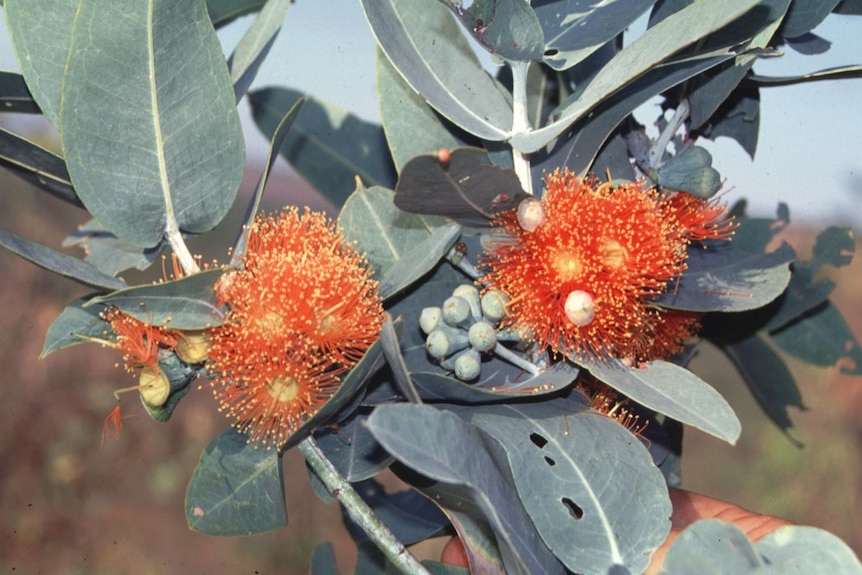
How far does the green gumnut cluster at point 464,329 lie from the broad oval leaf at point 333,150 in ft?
1.49

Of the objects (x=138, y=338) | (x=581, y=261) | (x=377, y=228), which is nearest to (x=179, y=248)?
(x=138, y=338)

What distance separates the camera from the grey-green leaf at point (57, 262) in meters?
0.69

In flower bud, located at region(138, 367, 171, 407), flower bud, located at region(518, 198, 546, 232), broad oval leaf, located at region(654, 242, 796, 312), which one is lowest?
flower bud, located at region(138, 367, 171, 407)

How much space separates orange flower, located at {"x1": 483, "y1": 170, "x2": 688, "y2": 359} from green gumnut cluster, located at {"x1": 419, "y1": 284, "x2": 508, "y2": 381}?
2 cm

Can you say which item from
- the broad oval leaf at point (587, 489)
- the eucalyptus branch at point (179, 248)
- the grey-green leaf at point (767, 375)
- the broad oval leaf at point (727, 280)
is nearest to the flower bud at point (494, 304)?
the broad oval leaf at point (587, 489)

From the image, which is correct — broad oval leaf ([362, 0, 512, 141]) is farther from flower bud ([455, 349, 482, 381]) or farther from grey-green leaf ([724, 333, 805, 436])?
grey-green leaf ([724, 333, 805, 436])

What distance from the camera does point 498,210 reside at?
0.79 m

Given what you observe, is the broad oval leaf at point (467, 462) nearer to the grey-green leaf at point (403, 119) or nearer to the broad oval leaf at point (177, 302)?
the broad oval leaf at point (177, 302)

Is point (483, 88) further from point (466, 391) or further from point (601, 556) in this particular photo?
→ point (601, 556)

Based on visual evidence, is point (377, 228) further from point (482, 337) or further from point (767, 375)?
point (767, 375)

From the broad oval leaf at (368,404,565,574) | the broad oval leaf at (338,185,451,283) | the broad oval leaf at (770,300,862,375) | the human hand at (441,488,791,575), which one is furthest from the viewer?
the broad oval leaf at (770,300,862,375)

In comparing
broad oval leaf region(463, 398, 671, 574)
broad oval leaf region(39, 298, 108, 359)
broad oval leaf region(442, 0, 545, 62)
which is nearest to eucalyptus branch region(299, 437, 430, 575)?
broad oval leaf region(463, 398, 671, 574)

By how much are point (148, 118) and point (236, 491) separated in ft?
1.38

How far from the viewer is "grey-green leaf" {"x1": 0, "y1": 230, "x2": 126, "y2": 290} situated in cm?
69
